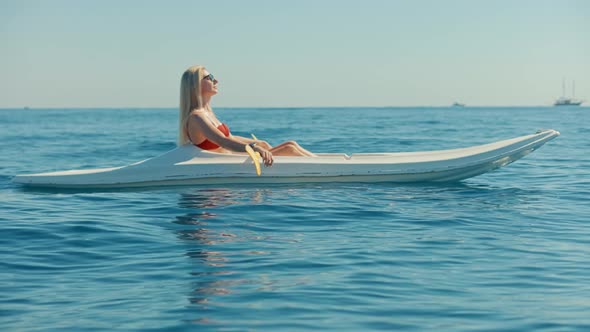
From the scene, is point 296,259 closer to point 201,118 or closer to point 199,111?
point 201,118

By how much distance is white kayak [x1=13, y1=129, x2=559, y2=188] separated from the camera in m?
9.21

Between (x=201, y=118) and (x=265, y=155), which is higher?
(x=201, y=118)

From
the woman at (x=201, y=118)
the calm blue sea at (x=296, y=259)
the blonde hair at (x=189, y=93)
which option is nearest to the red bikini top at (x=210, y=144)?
the woman at (x=201, y=118)

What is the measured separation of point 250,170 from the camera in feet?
30.2

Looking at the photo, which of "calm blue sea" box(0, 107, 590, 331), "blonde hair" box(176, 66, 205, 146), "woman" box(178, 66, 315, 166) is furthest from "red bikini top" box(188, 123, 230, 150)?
"calm blue sea" box(0, 107, 590, 331)

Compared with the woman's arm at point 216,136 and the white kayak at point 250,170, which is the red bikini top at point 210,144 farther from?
the woman's arm at point 216,136

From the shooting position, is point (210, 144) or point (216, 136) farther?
point (210, 144)

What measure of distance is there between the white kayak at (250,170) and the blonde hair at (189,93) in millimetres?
413

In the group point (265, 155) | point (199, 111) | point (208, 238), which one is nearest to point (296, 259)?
point (208, 238)

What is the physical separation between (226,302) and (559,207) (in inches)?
201

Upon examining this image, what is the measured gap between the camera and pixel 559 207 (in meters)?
8.23

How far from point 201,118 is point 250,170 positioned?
89 centimetres

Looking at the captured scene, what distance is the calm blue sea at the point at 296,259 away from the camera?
413 cm

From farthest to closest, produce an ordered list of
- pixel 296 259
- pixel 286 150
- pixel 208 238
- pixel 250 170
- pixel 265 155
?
pixel 286 150
pixel 250 170
pixel 265 155
pixel 208 238
pixel 296 259
